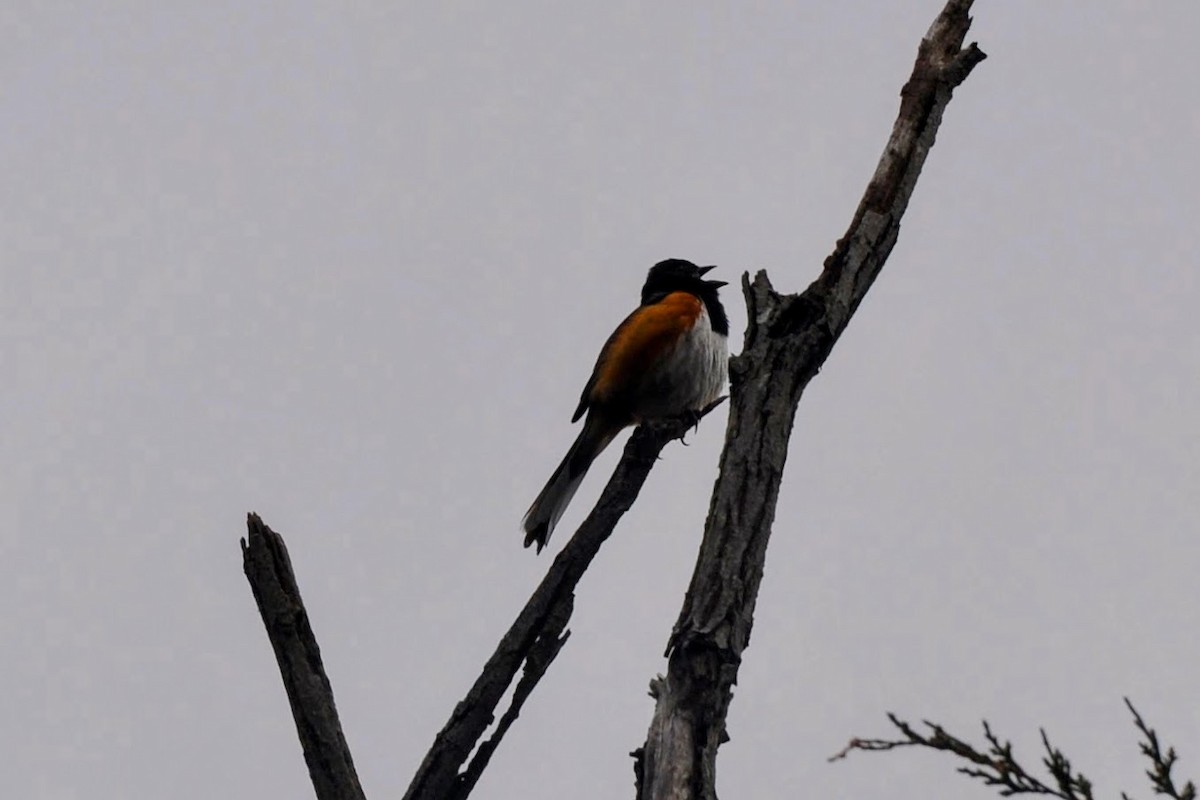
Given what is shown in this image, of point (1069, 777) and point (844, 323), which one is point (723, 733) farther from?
point (844, 323)

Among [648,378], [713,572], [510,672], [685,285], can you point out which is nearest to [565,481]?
[648,378]

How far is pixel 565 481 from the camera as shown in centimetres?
796

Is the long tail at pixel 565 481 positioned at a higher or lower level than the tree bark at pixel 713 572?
higher

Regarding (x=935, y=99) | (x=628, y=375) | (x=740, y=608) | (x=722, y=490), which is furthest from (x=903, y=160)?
(x=628, y=375)

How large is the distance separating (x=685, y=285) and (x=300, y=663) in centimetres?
508

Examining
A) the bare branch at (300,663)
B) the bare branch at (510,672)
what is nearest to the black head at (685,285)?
the bare branch at (510,672)

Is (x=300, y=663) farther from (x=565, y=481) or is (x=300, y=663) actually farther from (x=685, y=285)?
(x=685, y=285)

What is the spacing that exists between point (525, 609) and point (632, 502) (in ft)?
3.08

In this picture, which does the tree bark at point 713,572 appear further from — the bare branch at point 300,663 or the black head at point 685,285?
the black head at point 685,285

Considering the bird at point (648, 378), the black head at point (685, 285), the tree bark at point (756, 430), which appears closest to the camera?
the tree bark at point (756, 430)

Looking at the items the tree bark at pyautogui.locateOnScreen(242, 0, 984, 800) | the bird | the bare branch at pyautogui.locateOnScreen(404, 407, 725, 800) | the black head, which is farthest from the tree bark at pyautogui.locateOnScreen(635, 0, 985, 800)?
the black head

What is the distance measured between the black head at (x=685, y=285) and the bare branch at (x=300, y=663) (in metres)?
4.50

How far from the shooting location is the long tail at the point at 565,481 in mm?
7688

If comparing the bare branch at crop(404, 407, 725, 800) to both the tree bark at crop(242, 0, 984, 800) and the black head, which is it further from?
the black head
